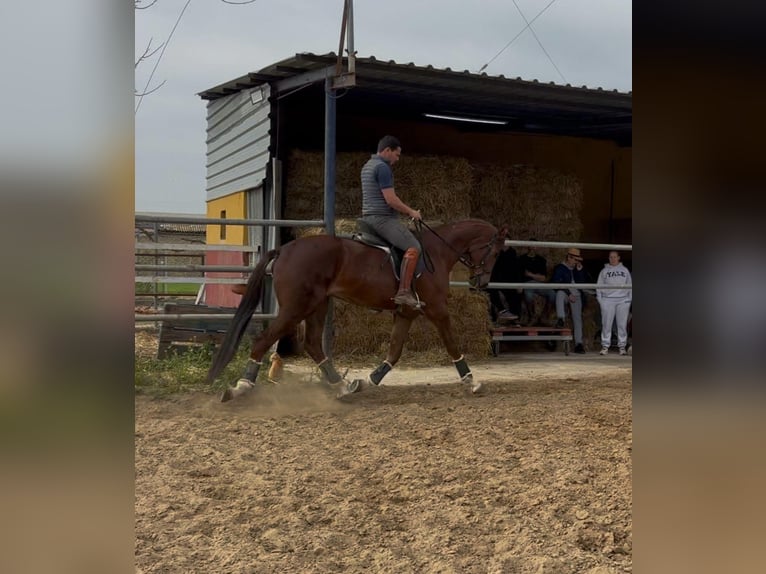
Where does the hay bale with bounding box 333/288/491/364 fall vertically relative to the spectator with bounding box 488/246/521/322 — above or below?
below

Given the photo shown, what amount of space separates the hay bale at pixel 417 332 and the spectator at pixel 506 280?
780mm

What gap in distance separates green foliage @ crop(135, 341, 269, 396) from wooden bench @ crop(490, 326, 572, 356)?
3.23m

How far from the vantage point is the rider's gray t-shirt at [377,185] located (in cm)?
604

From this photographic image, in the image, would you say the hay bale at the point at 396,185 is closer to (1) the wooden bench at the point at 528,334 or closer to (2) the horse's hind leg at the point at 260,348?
(1) the wooden bench at the point at 528,334

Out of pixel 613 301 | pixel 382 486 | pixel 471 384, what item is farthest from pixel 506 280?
pixel 382 486

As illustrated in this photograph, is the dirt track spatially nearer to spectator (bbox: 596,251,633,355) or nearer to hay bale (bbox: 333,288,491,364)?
hay bale (bbox: 333,288,491,364)

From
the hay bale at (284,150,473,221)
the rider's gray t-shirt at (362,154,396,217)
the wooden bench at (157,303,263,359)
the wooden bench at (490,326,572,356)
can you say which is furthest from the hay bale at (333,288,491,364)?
the rider's gray t-shirt at (362,154,396,217)

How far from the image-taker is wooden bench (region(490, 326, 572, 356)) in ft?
29.9

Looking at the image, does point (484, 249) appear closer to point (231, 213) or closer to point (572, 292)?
point (572, 292)

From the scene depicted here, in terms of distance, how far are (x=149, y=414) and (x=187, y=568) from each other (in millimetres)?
2722

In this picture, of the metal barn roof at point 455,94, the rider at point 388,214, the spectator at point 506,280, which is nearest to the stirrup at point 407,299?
the rider at point 388,214

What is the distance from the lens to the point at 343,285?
5.96 meters
